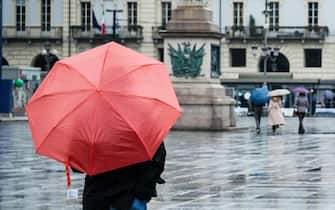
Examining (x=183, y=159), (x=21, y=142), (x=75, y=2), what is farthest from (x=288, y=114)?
(x=183, y=159)

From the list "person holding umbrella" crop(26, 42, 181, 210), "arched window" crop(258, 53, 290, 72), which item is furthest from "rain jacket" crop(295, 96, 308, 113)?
"arched window" crop(258, 53, 290, 72)

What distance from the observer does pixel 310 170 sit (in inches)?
696

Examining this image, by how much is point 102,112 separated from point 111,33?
71.2 m

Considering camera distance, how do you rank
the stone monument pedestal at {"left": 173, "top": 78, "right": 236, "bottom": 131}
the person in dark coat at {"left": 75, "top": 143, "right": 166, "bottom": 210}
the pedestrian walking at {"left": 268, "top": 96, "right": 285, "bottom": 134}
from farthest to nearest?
the pedestrian walking at {"left": 268, "top": 96, "right": 285, "bottom": 134}, the stone monument pedestal at {"left": 173, "top": 78, "right": 236, "bottom": 131}, the person in dark coat at {"left": 75, "top": 143, "right": 166, "bottom": 210}

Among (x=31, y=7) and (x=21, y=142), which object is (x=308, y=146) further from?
(x=31, y=7)

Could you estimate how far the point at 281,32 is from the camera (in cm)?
7650

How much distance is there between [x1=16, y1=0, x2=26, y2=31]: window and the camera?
258ft

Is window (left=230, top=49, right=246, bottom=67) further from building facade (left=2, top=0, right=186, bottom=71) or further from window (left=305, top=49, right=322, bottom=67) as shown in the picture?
building facade (left=2, top=0, right=186, bottom=71)

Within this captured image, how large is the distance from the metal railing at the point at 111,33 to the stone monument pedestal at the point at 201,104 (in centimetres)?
4436

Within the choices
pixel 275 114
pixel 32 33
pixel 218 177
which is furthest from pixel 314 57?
pixel 218 177

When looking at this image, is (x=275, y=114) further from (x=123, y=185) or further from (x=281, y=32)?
(x=281, y=32)

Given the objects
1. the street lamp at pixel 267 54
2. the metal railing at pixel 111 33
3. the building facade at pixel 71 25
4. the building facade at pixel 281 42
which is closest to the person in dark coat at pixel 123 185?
the street lamp at pixel 267 54

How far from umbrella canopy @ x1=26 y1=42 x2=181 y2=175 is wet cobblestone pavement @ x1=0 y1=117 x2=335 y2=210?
5.60 m

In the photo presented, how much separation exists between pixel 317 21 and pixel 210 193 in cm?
6376
